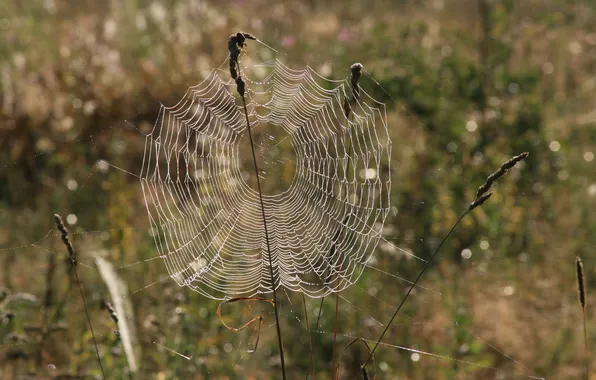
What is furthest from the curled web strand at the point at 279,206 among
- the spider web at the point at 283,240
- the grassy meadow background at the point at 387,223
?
the grassy meadow background at the point at 387,223

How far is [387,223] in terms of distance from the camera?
4.56 m

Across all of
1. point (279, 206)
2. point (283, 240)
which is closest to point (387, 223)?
point (279, 206)

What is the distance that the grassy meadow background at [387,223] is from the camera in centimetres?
339

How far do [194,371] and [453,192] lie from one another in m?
2.51

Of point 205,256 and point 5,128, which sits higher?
point 5,128

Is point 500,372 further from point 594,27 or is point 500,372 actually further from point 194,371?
point 594,27

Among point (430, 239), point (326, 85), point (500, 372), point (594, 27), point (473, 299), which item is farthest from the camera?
point (594, 27)

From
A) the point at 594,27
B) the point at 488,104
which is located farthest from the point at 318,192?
the point at 594,27

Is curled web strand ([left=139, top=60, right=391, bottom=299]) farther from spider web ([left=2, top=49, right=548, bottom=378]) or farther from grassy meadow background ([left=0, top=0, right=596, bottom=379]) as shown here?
grassy meadow background ([left=0, top=0, right=596, bottom=379])

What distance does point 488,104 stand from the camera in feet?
18.5

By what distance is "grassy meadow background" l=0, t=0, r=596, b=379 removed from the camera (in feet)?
11.1

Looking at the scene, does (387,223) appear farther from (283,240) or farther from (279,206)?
(283,240)

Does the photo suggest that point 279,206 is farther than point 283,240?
Yes

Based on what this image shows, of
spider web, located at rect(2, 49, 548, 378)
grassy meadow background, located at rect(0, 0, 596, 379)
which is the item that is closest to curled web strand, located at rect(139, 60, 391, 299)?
spider web, located at rect(2, 49, 548, 378)
